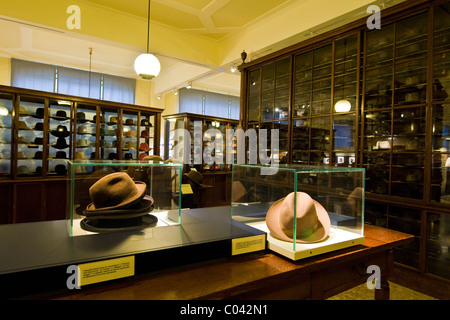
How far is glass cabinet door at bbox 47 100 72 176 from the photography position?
4902 mm

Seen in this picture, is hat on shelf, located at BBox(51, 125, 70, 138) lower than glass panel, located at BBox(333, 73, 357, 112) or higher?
lower

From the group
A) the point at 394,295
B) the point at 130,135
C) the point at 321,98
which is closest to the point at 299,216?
the point at 394,295

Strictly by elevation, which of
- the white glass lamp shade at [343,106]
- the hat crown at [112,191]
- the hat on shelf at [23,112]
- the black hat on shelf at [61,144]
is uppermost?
the hat on shelf at [23,112]

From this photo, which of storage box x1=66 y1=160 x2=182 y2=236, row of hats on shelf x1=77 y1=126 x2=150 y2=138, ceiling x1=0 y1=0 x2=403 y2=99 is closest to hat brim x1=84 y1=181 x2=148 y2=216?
storage box x1=66 y1=160 x2=182 y2=236

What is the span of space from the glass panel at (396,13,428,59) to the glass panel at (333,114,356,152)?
0.77 metres

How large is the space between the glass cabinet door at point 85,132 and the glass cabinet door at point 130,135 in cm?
62

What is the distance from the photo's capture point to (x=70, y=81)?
6898 millimetres

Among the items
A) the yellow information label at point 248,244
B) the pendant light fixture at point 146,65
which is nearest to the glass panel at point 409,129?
the yellow information label at point 248,244

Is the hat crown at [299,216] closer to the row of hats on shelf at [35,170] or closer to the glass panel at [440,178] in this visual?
the glass panel at [440,178]

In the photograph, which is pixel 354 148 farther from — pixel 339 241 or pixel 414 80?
pixel 339 241

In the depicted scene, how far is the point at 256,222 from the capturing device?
1.34 metres

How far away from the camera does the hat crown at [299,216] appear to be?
108 cm

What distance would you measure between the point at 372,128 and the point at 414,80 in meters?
0.58

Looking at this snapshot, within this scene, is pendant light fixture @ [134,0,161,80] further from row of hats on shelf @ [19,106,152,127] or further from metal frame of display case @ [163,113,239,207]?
metal frame of display case @ [163,113,239,207]
